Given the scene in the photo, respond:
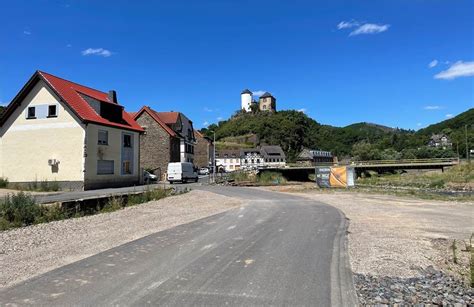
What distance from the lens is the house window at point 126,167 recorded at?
3826 centimetres

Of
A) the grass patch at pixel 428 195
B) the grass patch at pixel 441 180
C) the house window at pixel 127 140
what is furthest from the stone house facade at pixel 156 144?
the grass patch at pixel 441 180

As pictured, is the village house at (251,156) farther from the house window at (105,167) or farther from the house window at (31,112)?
the house window at (31,112)

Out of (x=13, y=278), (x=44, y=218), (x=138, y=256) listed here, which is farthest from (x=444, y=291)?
(x=44, y=218)

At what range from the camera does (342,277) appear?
23.4ft

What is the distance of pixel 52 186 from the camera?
31.1 meters

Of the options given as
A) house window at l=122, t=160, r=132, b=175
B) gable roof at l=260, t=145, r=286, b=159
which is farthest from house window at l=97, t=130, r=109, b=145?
gable roof at l=260, t=145, r=286, b=159

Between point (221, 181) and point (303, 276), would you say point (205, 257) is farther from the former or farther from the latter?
point (221, 181)

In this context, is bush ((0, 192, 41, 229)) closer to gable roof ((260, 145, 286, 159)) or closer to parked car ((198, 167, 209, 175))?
parked car ((198, 167, 209, 175))

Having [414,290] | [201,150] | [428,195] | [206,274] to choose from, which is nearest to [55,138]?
[206,274]

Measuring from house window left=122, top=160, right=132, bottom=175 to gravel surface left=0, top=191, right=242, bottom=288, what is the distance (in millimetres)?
20818

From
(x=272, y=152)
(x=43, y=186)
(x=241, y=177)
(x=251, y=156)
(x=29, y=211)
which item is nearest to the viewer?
(x=29, y=211)

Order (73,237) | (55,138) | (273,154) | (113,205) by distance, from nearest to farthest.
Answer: (73,237), (113,205), (55,138), (273,154)

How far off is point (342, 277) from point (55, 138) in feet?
103

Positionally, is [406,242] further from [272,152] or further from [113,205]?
[272,152]
